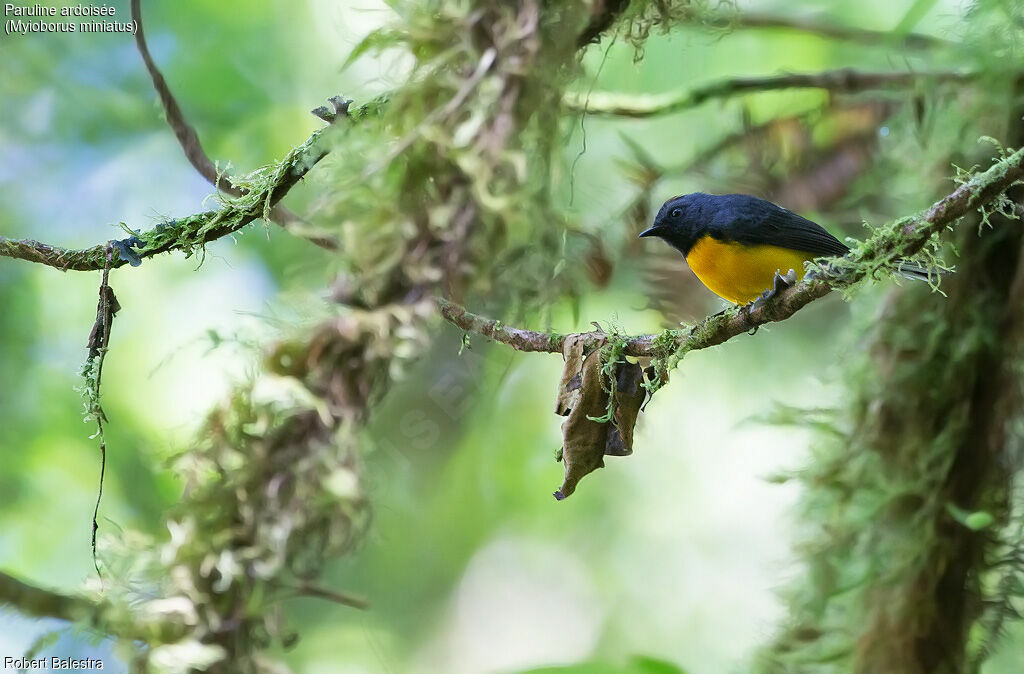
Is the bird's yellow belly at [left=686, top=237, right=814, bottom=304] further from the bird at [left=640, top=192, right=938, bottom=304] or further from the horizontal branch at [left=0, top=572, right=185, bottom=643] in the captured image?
the horizontal branch at [left=0, top=572, right=185, bottom=643]

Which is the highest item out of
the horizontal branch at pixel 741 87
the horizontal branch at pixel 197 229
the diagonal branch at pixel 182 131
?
the horizontal branch at pixel 741 87

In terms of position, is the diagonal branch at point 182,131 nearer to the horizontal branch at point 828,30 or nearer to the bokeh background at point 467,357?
the bokeh background at point 467,357

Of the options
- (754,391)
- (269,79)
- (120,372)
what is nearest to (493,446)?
(754,391)

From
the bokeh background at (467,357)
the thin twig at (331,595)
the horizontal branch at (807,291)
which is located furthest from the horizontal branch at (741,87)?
the thin twig at (331,595)

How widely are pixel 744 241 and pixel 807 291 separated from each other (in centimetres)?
93

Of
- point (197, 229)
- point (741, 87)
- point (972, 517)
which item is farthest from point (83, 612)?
point (741, 87)

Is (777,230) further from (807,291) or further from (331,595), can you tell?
(331,595)

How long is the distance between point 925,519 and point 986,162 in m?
0.89

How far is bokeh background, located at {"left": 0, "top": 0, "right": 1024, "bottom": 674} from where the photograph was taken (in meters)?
2.43

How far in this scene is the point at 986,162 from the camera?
6.70 ft

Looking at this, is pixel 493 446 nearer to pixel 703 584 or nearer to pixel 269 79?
pixel 703 584

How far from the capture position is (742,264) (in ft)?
6.31

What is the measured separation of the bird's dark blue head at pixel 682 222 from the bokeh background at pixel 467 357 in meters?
0.28

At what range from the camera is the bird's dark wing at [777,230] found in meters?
1.88
